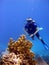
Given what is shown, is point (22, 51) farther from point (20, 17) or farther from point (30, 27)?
point (20, 17)

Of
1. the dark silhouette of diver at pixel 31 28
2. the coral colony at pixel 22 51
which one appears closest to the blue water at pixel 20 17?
the dark silhouette of diver at pixel 31 28

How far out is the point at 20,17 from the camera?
4.84 m

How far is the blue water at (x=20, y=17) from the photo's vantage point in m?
4.70

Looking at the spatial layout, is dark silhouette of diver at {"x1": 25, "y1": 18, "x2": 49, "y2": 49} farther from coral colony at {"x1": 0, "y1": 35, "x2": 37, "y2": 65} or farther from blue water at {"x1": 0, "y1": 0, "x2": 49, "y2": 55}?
coral colony at {"x1": 0, "y1": 35, "x2": 37, "y2": 65}

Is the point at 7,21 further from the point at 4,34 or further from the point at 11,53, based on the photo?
the point at 11,53

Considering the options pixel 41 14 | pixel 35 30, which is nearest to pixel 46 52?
pixel 35 30

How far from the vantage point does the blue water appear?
185 inches

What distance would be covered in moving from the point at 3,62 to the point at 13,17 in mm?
1761

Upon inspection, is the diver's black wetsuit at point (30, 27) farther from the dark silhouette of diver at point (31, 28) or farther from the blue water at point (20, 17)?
the blue water at point (20, 17)

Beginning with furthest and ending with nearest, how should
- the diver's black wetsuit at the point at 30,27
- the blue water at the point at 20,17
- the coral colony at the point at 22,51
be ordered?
the blue water at the point at 20,17 < the diver's black wetsuit at the point at 30,27 < the coral colony at the point at 22,51

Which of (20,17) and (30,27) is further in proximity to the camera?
(20,17)

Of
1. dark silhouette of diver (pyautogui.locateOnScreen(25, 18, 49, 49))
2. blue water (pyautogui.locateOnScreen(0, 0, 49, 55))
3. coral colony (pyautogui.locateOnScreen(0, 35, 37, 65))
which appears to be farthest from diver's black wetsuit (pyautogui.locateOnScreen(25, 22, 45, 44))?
coral colony (pyautogui.locateOnScreen(0, 35, 37, 65))

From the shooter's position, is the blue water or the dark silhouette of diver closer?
the dark silhouette of diver

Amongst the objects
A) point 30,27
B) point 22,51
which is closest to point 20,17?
point 30,27
